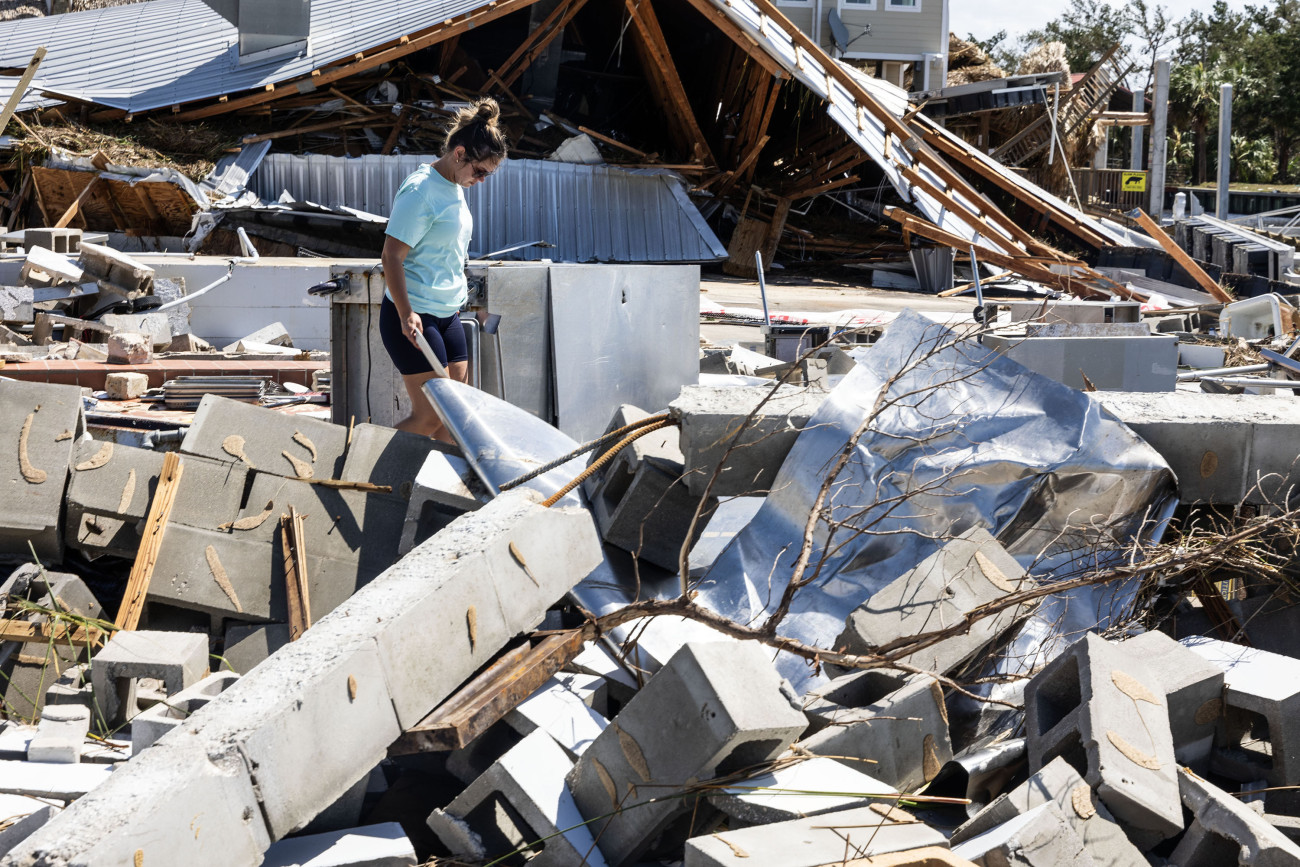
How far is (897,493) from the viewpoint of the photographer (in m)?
3.88

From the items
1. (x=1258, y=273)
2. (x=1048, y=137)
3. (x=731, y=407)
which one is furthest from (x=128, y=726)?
(x=1048, y=137)

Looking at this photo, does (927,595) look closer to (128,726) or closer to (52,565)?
(128,726)

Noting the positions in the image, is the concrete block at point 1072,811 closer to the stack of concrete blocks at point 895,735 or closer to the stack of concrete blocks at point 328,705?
the stack of concrete blocks at point 895,735

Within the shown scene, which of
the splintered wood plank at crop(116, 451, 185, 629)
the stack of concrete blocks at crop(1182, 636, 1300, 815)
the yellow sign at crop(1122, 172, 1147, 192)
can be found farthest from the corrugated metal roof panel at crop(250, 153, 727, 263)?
the stack of concrete blocks at crop(1182, 636, 1300, 815)

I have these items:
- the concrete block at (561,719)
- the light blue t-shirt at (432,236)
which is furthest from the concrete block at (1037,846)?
the light blue t-shirt at (432,236)

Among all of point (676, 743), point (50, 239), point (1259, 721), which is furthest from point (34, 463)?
point (50, 239)

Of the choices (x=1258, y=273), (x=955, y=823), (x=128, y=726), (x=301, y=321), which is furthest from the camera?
(x=1258, y=273)

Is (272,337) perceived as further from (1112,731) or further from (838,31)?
(838,31)

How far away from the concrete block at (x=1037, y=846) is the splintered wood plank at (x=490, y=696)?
1178mm

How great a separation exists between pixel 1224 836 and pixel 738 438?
6.17 feet

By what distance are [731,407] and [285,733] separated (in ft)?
6.53

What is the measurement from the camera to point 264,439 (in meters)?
4.48

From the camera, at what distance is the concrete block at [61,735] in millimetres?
3078

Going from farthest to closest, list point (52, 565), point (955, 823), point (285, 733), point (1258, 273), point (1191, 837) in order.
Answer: point (1258, 273) < point (52, 565) < point (955, 823) < point (1191, 837) < point (285, 733)
